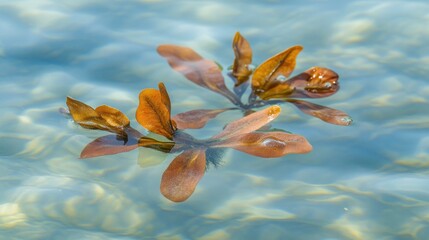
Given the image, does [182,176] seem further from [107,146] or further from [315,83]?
[315,83]

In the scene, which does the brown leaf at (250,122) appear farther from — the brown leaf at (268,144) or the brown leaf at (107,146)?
the brown leaf at (107,146)

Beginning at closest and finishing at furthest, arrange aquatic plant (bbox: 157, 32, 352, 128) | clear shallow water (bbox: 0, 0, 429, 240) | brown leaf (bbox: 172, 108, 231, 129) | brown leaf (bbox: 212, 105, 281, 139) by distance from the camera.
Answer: clear shallow water (bbox: 0, 0, 429, 240), brown leaf (bbox: 212, 105, 281, 139), brown leaf (bbox: 172, 108, 231, 129), aquatic plant (bbox: 157, 32, 352, 128)

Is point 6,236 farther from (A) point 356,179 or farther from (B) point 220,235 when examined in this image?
(A) point 356,179

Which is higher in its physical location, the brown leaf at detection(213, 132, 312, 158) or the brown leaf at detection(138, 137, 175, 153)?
the brown leaf at detection(138, 137, 175, 153)

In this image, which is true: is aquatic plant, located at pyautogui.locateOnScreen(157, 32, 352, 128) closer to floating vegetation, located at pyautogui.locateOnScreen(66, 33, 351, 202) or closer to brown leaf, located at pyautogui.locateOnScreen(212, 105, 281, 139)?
floating vegetation, located at pyautogui.locateOnScreen(66, 33, 351, 202)

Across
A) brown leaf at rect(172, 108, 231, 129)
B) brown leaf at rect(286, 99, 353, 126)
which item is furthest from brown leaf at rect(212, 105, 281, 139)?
brown leaf at rect(286, 99, 353, 126)

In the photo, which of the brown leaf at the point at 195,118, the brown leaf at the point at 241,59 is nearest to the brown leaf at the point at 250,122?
the brown leaf at the point at 195,118

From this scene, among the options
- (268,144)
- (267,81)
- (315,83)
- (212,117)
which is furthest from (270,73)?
(268,144)
